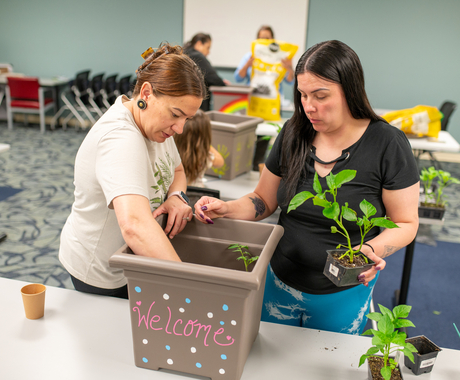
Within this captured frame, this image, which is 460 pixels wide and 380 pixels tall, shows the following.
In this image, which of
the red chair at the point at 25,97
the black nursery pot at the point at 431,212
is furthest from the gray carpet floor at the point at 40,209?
the black nursery pot at the point at 431,212

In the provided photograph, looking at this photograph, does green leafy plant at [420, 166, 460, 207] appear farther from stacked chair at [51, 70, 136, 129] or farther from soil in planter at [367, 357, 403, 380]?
stacked chair at [51, 70, 136, 129]

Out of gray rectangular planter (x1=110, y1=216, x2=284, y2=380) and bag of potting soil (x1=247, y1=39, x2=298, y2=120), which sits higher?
bag of potting soil (x1=247, y1=39, x2=298, y2=120)

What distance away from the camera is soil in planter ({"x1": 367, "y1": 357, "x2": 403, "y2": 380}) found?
3.08 feet

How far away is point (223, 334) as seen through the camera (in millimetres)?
893

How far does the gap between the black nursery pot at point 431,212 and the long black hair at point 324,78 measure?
4.74ft

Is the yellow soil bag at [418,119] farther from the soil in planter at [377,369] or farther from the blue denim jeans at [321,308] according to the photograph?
the soil in planter at [377,369]

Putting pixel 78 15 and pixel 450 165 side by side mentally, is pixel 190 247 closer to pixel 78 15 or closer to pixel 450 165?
pixel 450 165

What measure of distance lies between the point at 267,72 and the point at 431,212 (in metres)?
1.56

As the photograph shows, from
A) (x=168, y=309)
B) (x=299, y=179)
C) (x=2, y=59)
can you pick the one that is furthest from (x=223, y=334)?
(x=2, y=59)

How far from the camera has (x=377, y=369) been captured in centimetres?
96

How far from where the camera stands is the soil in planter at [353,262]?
979 millimetres

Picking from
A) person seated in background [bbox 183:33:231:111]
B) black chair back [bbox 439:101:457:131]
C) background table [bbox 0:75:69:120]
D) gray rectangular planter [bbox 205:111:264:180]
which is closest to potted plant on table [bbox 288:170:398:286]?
gray rectangular planter [bbox 205:111:264:180]

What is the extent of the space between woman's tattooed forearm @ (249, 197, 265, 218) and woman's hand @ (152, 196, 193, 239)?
0.94ft

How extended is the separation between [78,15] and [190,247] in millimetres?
7197
